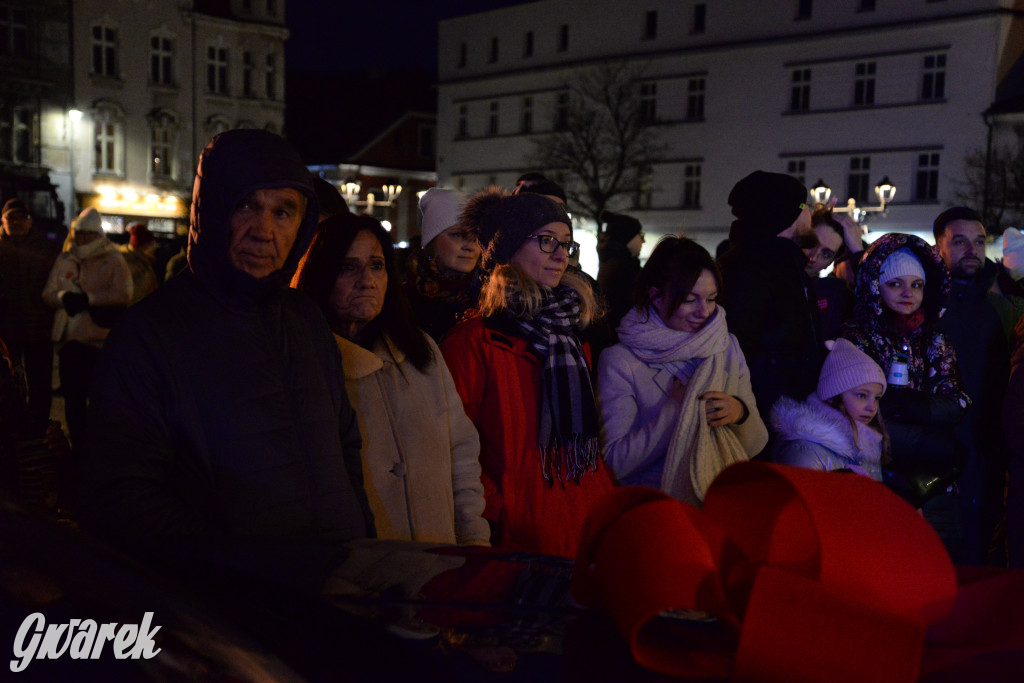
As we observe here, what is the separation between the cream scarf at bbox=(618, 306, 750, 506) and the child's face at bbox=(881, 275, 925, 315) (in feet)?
3.56

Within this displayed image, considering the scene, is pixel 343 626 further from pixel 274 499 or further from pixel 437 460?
pixel 437 460

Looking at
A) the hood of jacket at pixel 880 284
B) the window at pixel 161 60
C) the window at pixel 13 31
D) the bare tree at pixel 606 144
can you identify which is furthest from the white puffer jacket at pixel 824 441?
the window at pixel 161 60

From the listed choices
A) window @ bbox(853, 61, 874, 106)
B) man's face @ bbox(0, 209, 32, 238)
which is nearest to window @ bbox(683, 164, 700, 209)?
window @ bbox(853, 61, 874, 106)

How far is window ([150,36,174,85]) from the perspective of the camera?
137 ft

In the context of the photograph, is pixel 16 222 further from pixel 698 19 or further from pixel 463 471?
pixel 698 19

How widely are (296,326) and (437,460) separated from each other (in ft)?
2.72

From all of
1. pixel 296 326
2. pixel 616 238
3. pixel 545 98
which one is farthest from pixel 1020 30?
pixel 296 326

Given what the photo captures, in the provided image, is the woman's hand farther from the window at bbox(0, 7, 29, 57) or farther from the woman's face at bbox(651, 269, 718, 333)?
the window at bbox(0, 7, 29, 57)

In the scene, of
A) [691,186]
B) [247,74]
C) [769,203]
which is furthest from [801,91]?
[769,203]

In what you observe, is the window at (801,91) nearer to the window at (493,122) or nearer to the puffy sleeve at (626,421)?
the window at (493,122)

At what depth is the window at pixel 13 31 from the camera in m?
37.2

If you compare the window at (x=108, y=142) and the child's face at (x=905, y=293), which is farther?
the window at (x=108, y=142)

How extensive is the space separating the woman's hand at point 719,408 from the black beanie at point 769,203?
1343 mm

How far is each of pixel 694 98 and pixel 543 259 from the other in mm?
41294
